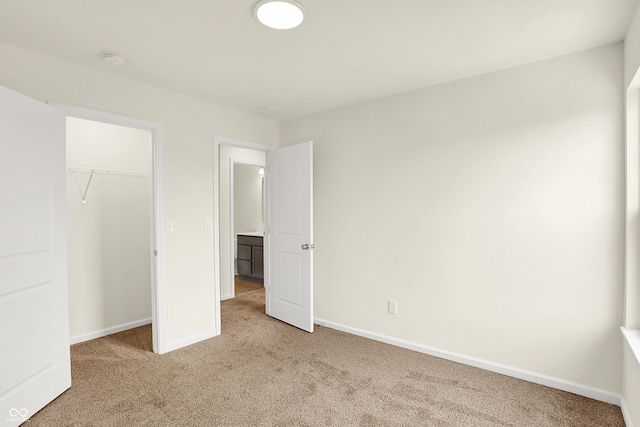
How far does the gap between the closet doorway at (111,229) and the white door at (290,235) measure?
1.30 m

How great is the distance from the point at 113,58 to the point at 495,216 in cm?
306

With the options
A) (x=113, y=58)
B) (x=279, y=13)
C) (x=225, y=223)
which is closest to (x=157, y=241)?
(x=113, y=58)

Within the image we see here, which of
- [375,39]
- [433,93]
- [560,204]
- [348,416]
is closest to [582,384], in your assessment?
[560,204]

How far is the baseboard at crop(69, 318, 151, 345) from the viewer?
328 centimetres

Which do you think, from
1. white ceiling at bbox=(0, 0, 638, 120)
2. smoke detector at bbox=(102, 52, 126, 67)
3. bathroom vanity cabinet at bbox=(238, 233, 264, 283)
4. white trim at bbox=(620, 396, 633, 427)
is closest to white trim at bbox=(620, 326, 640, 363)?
white trim at bbox=(620, 396, 633, 427)

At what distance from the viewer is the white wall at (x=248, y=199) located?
6699 mm

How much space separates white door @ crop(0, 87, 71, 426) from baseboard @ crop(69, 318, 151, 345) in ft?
3.46


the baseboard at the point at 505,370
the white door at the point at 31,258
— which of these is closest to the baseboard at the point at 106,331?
the white door at the point at 31,258

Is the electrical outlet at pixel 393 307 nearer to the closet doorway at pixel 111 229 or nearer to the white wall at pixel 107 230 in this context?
the closet doorway at pixel 111 229

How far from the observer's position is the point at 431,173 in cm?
297

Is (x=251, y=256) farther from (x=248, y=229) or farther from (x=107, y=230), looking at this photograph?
(x=107, y=230)

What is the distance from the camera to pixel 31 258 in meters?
2.10

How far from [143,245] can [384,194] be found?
2.78 meters

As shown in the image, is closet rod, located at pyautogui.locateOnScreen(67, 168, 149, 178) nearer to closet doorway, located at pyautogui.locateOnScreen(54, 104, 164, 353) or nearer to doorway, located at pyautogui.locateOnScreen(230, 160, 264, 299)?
closet doorway, located at pyautogui.locateOnScreen(54, 104, 164, 353)
